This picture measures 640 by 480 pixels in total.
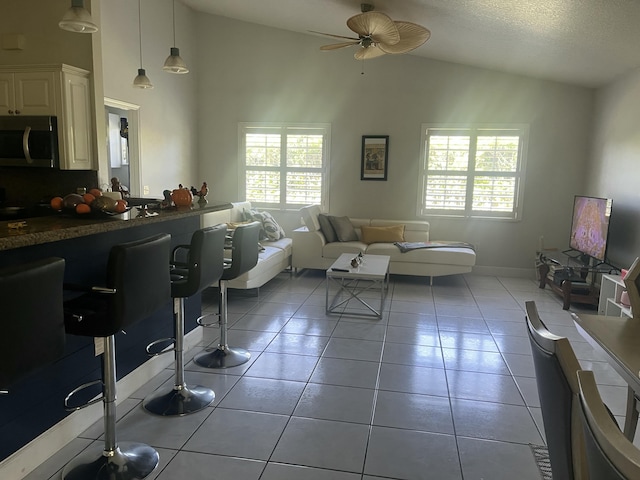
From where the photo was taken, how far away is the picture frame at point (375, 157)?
6.98 meters

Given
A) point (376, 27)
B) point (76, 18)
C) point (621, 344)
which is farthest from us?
point (376, 27)

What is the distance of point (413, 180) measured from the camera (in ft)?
23.0

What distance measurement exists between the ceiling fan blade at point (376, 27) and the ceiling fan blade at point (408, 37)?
0.08 meters

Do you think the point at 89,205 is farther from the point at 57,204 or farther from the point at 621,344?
the point at 621,344

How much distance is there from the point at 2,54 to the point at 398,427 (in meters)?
4.24

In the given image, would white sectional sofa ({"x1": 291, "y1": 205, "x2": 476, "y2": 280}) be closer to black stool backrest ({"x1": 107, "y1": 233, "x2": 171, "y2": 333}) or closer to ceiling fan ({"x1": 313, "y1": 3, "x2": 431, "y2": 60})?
ceiling fan ({"x1": 313, "y1": 3, "x2": 431, "y2": 60})

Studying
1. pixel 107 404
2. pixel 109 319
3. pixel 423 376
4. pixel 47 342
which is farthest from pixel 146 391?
pixel 423 376

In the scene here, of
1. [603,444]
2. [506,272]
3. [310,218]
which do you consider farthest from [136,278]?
[506,272]

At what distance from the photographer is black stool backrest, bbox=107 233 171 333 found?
2.00m

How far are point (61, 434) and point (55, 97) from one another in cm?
260

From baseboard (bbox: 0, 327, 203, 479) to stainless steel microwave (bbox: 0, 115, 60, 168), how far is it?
189cm

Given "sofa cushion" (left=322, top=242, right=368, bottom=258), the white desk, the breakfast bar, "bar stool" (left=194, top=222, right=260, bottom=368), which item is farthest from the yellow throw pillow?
the white desk

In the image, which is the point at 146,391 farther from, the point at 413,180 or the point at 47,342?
the point at 413,180

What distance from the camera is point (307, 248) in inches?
255
